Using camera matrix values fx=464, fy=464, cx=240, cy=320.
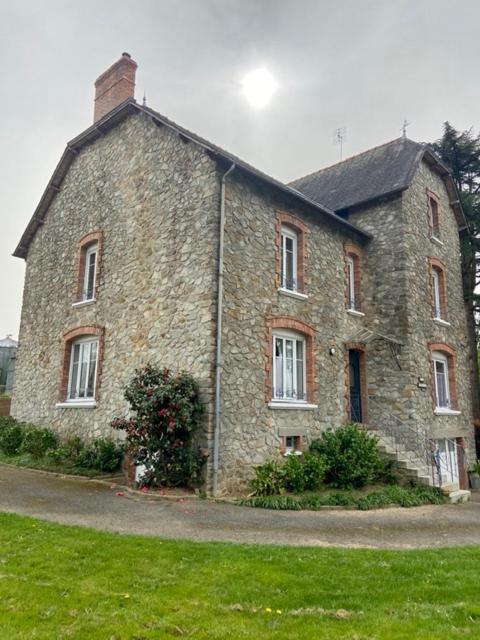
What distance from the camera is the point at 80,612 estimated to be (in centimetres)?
367

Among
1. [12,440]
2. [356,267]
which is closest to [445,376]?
[356,267]

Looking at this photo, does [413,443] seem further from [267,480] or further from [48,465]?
[48,465]

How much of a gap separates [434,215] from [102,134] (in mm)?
11060

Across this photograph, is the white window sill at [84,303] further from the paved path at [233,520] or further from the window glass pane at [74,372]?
the paved path at [233,520]

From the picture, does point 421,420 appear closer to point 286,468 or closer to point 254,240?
point 286,468

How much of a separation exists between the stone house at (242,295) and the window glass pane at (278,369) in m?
0.04

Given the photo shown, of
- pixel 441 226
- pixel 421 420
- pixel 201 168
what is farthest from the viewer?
pixel 441 226

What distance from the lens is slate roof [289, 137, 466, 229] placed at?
565 inches

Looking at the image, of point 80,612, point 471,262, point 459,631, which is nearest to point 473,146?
point 471,262

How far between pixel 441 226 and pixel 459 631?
14.5 m

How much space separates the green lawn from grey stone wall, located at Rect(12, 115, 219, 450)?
158 inches

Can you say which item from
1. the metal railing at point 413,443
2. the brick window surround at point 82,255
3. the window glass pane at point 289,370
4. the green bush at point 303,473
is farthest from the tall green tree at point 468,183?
the brick window surround at point 82,255

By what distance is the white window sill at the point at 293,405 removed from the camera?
1003 cm

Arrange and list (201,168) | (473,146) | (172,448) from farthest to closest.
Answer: (473,146)
(201,168)
(172,448)
